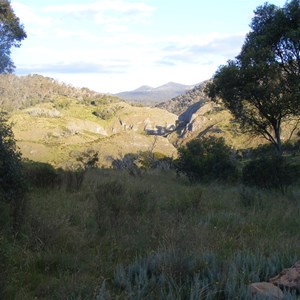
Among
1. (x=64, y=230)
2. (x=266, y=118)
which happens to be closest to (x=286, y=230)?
(x=64, y=230)

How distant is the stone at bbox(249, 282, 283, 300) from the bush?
9.52 meters

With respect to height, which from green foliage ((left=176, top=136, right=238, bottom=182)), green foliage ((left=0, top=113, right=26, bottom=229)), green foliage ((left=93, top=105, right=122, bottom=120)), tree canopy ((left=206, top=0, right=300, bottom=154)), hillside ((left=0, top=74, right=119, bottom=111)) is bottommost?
green foliage ((left=176, top=136, right=238, bottom=182))

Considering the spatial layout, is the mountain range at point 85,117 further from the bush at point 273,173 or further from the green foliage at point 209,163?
the bush at point 273,173

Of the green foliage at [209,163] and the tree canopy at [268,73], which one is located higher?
the tree canopy at [268,73]

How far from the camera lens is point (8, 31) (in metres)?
18.7

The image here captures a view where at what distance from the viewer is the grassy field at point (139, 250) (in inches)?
150

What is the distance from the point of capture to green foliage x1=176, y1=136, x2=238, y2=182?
18.1m

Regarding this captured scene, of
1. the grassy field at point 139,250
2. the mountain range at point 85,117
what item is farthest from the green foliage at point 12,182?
the mountain range at point 85,117

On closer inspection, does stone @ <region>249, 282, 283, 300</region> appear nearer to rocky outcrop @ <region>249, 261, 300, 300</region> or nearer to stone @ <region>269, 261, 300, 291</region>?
rocky outcrop @ <region>249, 261, 300, 300</region>

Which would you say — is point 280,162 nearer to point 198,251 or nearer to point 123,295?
point 198,251

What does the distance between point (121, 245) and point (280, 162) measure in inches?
357

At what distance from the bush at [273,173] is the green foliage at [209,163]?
3.74 metres

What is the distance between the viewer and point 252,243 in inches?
227

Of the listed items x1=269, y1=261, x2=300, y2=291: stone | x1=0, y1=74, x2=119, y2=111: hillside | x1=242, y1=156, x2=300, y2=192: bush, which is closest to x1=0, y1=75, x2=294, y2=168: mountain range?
x1=0, y1=74, x2=119, y2=111: hillside
